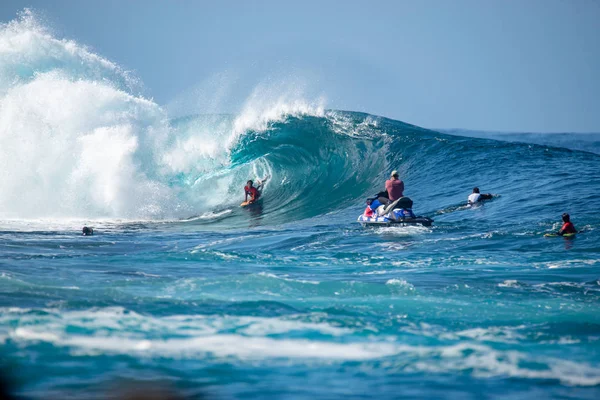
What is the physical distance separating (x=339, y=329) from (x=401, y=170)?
19109 millimetres

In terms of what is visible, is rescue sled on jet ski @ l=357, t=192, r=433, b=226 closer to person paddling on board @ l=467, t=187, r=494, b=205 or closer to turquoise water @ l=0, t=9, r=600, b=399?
turquoise water @ l=0, t=9, r=600, b=399

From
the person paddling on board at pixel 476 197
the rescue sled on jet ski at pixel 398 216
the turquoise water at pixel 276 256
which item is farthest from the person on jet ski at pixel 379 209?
the person paddling on board at pixel 476 197

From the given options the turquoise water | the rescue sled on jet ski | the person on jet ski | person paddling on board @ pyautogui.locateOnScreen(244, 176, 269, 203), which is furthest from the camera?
person paddling on board @ pyautogui.locateOnScreen(244, 176, 269, 203)

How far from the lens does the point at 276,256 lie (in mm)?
12992

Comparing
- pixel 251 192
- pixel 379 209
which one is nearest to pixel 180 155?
pixel 251 192

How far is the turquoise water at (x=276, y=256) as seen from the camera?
582 centimetres

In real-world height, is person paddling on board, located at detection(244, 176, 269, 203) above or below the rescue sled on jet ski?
above

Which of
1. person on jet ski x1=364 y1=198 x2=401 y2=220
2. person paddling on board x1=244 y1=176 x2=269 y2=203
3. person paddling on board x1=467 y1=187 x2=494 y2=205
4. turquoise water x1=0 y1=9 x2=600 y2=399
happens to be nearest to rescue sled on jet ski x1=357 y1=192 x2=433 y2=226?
person on jet ski x1=364 y1=198 x2=401 y2=220

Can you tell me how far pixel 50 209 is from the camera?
2217 cm

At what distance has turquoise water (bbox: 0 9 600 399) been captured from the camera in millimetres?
5824

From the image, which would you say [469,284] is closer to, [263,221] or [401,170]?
[263,221]

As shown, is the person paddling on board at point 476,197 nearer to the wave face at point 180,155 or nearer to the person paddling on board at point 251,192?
the wave face at point 180,155

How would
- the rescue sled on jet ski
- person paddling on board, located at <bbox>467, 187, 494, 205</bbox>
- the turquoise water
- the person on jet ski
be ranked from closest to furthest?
1. the turquoise water
2. the rescue sled on jet ski
3. the person on jet ski
4. person paddling on board, located at <bbox>467, 187, 494, 205</bbox>

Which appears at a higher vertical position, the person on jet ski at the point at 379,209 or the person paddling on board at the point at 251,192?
the person paddling on board at the point at 251,192
